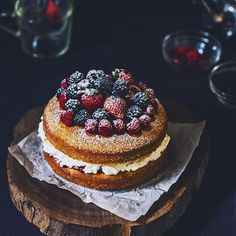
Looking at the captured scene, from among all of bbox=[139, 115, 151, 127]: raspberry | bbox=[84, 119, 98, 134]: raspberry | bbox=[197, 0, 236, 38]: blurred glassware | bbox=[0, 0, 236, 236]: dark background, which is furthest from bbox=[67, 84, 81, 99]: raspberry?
bbox=[197, 0, 236, 38]: blurred glassware

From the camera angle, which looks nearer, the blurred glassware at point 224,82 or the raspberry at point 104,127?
the raspberry at point 104,127

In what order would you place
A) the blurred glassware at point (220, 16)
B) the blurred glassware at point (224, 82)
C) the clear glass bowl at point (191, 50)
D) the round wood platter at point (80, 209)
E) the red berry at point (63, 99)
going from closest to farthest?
the round wood platter at point (80, 209) → the red berry at point (63, 99) → the blurred glassware at point (224, 82) → the clear glass bowl at point (191, 50) → the blurred glassware at point (220, 16)

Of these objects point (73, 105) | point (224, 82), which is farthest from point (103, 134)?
point (224, 82)

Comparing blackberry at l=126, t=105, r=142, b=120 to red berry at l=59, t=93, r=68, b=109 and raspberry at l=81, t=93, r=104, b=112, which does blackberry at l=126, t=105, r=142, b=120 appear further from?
red berry at l=59, t=93, r=68, b=109

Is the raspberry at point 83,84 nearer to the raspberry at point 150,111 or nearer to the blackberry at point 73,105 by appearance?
the blackberry at point 73,105

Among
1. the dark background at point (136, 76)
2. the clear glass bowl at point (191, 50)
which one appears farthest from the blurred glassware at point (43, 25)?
the clear glass bowl at point (191, 50)

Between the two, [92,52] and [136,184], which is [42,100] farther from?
[136,184]

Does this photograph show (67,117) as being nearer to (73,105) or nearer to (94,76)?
(73,105)

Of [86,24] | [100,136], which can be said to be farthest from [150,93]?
[86,24]
